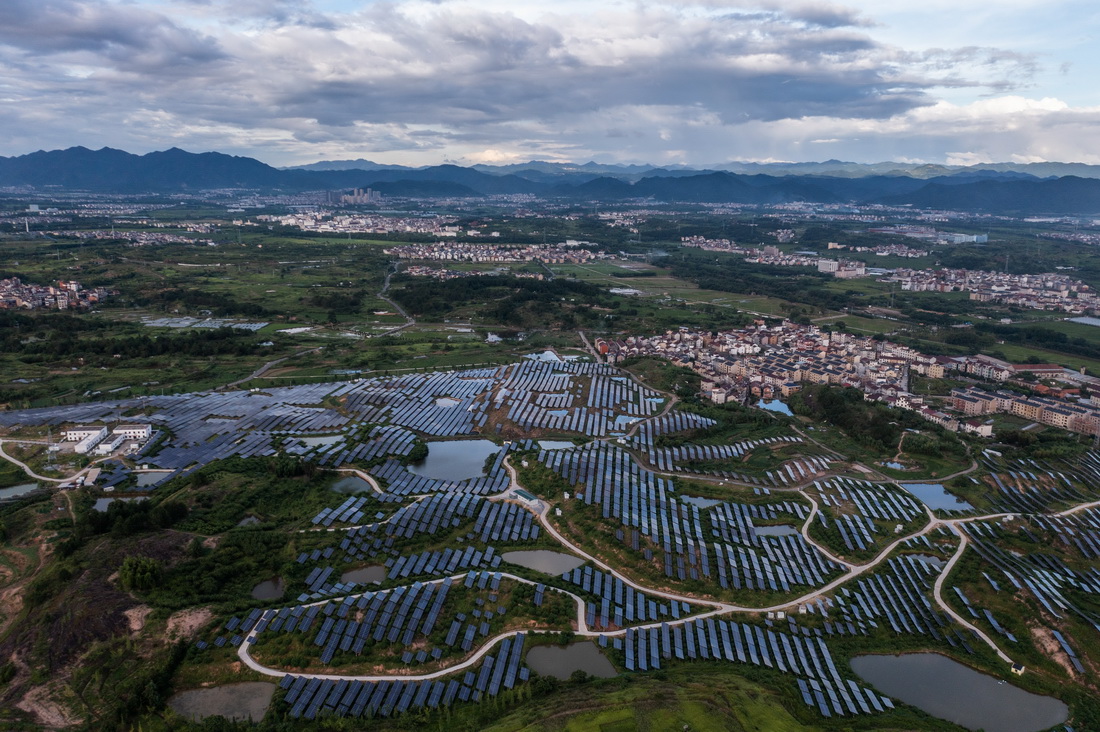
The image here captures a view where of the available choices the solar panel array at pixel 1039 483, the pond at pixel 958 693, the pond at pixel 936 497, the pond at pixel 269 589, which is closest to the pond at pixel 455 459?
the pond at pixel 269 589

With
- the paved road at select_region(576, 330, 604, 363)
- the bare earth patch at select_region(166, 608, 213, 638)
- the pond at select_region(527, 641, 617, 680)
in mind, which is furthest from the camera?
the paved road at select_region(576, 330, 604, 363)

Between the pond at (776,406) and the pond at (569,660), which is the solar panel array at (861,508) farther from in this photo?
the pond at (569,660)

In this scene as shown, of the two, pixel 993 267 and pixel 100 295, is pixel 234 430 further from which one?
pixel 993 267

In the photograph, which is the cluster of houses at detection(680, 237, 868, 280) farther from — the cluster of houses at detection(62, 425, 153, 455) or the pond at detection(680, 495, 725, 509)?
the cluster of houses at detection(62, 425, 153, 455)

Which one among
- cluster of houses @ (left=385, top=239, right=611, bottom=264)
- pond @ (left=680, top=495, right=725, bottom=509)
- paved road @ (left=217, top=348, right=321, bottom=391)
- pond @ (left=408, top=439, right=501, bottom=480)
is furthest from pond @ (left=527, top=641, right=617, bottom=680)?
cluster of houses @ (left=385, top=239, right=611, bottom=264)

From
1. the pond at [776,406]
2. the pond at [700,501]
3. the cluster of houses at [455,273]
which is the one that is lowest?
the pond at [700,501]

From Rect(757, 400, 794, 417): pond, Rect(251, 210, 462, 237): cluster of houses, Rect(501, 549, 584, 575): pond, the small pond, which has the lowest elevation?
the small pond
